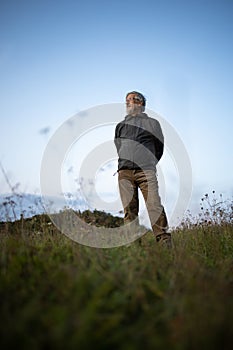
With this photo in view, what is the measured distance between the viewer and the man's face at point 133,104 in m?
5.53

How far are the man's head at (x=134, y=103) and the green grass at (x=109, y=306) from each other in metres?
3.11

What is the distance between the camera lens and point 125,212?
17.3 ft

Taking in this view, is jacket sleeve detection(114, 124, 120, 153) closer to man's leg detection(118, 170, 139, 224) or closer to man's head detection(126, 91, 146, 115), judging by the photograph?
man's head detection(126, 91, 146, 115)

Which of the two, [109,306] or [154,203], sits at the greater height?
[154,203]

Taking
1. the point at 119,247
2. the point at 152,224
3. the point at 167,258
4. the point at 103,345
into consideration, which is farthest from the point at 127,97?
the point at 103,345

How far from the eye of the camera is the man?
16.9 ft

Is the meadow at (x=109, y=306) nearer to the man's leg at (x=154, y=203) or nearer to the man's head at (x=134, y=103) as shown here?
the man's leg at (x=154, y=203)

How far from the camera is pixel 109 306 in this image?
2.00 meters

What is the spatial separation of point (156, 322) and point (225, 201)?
471cm

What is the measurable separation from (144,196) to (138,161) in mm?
563

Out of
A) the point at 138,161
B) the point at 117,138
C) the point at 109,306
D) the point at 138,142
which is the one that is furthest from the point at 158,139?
the point at 109,306

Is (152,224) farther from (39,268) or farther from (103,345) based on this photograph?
(103,345)

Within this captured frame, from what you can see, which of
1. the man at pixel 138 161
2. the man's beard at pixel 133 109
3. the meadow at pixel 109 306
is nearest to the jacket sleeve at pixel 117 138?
the man at pixel 138 161

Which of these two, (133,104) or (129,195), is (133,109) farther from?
(129,195)
